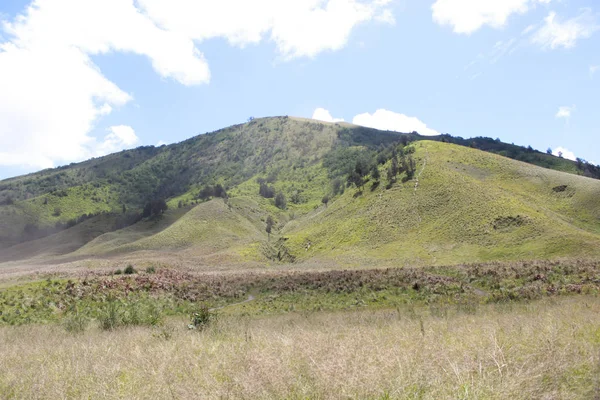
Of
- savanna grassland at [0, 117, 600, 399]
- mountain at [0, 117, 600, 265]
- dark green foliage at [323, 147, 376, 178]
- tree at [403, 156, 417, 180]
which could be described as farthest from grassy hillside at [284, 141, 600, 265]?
dark green foliage at [323, 147, 376, 178]

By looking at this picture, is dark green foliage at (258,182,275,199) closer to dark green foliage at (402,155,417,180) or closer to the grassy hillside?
the grassy hillside

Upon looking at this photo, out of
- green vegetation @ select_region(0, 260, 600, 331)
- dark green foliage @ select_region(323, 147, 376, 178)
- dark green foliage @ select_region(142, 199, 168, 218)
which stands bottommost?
green vegetation @ select_region(0, 260, 600, 331)

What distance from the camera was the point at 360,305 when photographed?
21422mm

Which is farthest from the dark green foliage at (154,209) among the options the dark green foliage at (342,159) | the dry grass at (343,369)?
the dry grass at (343,369)

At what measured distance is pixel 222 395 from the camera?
4570mm

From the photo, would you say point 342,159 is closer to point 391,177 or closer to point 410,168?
point 410,168

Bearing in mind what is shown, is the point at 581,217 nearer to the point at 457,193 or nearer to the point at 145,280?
the point at 457,193

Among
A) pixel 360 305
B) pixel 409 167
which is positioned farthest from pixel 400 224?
pixel 360 305

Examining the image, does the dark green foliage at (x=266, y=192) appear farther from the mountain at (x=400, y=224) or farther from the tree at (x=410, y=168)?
the tree at (x=410, y=168)

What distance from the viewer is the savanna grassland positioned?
4.93 metres

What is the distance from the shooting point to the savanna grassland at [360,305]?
16.2 ft

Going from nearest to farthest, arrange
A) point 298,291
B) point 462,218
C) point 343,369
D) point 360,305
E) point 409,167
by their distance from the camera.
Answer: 1. point 343,369
2. point 360,305
3. point 298,291
4. point 462,218
5. point 409,167

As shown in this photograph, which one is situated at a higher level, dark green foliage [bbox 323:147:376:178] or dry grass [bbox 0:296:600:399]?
dark green foliage [bbox 323:147:376:178]

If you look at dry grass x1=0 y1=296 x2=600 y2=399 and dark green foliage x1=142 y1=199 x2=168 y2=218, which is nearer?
dry grass x1=0 y1=296 x2=600 y2=399
